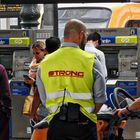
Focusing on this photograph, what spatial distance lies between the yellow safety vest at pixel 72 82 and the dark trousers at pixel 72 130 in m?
0.06

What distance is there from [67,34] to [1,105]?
2.09m

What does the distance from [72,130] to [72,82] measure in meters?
0.42

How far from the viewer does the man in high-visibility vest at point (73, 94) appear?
19.3 feet

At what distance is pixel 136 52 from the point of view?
12375mm

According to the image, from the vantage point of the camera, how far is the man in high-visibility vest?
5.88m

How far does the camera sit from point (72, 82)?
5.95 m

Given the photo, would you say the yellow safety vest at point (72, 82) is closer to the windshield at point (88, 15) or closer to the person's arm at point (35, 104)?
the person's arm at point (35, 104)

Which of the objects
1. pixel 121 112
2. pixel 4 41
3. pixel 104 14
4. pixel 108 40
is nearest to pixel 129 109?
pixel 121 112

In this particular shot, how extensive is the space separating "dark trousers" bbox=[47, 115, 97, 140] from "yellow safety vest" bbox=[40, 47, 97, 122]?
58 mm

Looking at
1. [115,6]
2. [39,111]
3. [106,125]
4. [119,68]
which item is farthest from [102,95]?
[115,6]

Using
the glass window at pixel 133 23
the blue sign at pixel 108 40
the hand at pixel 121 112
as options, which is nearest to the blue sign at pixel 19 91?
the blue sign at pixel 108 40

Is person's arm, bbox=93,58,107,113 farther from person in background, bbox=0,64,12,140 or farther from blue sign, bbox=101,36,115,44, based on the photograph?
blue sign, bbox=101,36,115,44

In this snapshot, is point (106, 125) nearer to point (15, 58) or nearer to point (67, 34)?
point (67, 34)

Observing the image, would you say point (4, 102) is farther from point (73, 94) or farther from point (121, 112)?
point (121, 112)
